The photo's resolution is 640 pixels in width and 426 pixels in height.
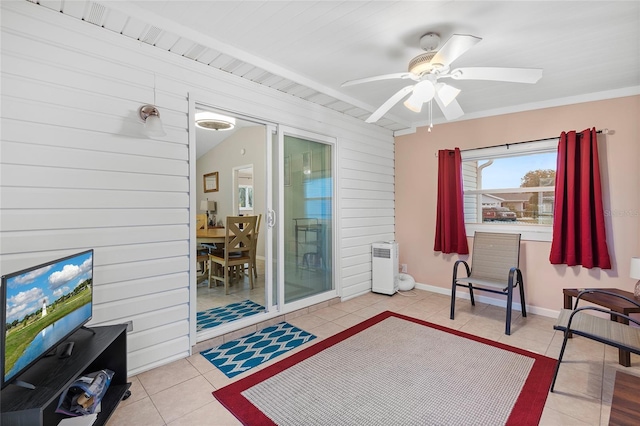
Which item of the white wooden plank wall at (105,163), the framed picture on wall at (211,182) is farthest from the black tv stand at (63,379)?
the framed picture on wall at (211,182)

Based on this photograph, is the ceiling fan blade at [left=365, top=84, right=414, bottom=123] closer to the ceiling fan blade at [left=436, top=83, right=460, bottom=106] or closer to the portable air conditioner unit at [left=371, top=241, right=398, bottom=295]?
the ceiling fan blade at [left=436, top=83, right=460, bottom=106]

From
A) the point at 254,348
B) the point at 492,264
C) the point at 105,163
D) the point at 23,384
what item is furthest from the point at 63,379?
the point at 492,264

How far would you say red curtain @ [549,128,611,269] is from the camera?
310cm

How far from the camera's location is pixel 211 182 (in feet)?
24.6

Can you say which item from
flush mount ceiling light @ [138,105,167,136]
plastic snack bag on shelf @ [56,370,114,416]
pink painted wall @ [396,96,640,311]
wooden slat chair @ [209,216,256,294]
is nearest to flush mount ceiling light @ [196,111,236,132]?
wooden slat chair @ [209,216,256,294]

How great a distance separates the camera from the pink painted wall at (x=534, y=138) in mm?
3057

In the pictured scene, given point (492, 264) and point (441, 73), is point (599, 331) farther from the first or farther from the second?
point (441, 73)

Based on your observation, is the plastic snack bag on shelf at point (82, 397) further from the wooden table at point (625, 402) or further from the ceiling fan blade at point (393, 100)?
the ceiling fan blade at point (393, 100)

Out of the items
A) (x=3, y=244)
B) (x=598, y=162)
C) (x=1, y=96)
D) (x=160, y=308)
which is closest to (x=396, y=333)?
(x=160, y=308)

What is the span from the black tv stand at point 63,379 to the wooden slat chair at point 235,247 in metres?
2.17

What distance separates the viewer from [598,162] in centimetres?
312

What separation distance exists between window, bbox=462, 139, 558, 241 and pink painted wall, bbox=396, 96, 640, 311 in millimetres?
141

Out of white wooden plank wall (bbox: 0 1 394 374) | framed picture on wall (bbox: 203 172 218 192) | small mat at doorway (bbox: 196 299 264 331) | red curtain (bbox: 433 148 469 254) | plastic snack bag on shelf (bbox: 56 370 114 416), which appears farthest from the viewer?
framed picture on wall (bbox: 203 172 218 192)

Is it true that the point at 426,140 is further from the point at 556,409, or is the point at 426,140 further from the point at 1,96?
the point at 1,96
